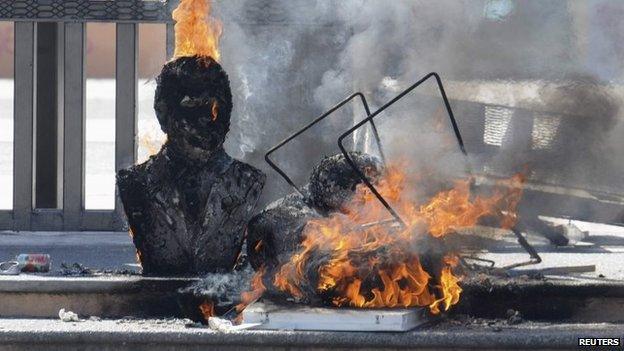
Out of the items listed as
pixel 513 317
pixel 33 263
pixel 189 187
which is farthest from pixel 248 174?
pixel 513 317

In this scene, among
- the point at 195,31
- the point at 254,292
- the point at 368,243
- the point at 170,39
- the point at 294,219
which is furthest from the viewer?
the point at 170,39

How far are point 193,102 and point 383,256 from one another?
1.62 m

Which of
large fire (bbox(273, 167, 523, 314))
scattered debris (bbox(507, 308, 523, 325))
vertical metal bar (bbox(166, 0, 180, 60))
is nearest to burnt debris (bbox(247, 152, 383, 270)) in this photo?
large fire (bbox(273, 167, 523, 314))

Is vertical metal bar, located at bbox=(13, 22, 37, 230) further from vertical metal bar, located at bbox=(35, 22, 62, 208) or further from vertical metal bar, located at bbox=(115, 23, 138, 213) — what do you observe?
vertical metal bar, located at bbox=(115, 23, 138, 213)

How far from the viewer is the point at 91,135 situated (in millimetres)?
21672

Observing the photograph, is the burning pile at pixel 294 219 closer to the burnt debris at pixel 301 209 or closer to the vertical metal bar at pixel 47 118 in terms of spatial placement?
the burnt debris at pixel 301 209

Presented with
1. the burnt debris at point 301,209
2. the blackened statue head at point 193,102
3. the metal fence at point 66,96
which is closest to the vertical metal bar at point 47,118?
the metal fence at point 66,96

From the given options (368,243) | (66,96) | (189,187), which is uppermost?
(66,96)

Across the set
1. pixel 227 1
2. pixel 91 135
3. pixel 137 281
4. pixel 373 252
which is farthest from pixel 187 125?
pixel 91 135

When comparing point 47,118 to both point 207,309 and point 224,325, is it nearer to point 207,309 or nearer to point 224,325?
point 207,309

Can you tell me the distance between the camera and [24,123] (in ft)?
44.6

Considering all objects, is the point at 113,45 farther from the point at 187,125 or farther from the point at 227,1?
the point at 187,125

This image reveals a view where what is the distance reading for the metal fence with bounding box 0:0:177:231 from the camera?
1348 centimetres

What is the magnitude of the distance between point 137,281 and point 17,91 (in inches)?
259
